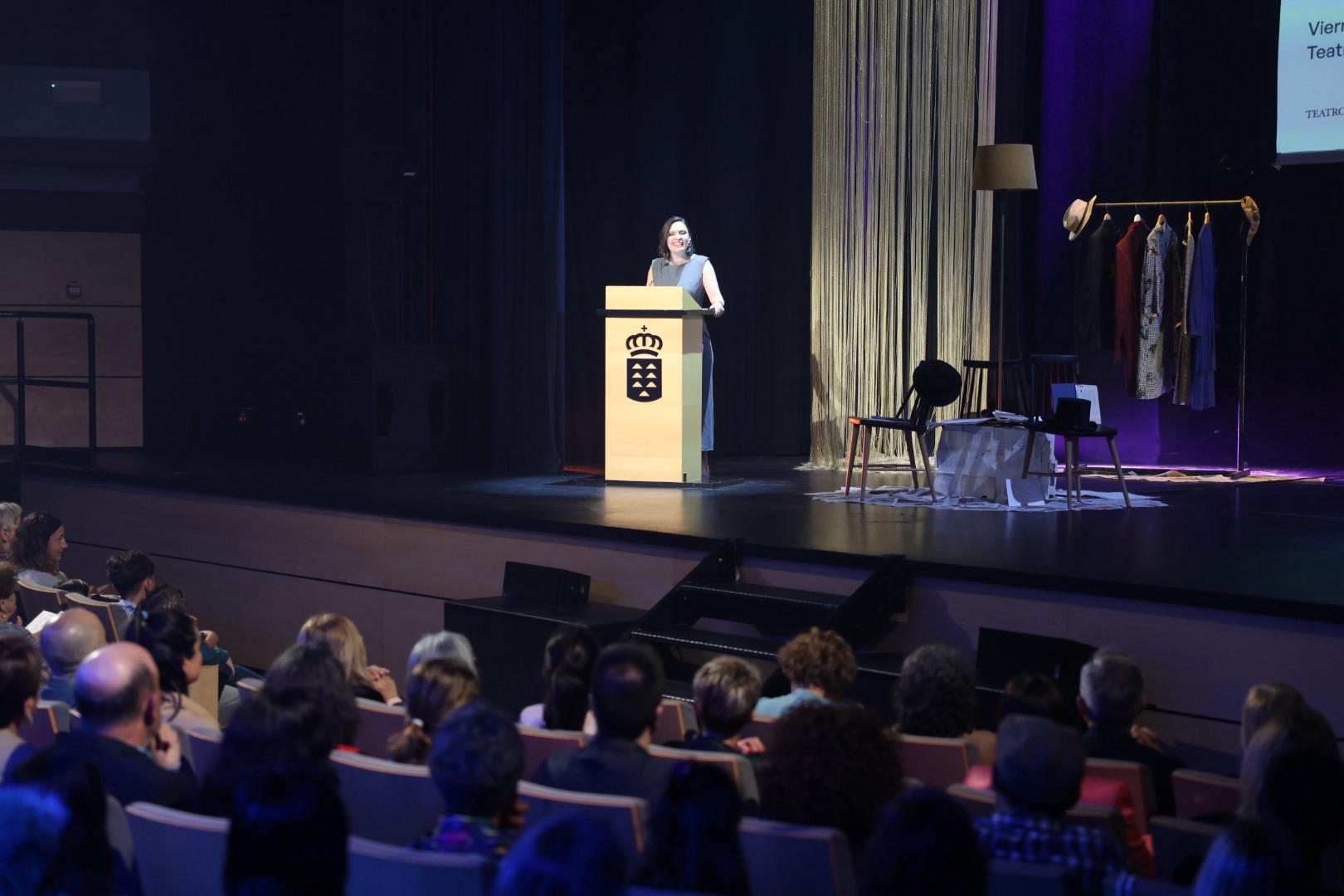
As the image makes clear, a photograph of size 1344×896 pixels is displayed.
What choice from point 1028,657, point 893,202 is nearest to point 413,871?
point 1028,657

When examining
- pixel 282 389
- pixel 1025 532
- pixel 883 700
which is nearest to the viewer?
pixel 883 700

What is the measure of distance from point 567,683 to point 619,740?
59 centimetres

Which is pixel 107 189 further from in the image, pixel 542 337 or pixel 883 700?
pixel 883 700

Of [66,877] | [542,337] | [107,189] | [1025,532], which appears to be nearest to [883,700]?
[1025,532]

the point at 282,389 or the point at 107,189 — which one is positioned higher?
the point at 107,189

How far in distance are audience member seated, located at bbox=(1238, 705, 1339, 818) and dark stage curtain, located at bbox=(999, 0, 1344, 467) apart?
6.29 meters

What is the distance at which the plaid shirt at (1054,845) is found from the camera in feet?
7.55

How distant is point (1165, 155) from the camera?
897cm

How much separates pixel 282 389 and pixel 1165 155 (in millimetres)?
5645

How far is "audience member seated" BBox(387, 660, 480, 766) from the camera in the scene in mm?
3070

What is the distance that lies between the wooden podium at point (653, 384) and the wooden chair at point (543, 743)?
14.1 feet

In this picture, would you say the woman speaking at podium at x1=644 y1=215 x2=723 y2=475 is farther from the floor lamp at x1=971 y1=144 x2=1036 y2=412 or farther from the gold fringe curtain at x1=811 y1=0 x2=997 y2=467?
the floor lamp at x1=971 y1=144 x2=1036 y2=412

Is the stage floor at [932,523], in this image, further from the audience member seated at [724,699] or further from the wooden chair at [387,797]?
the wooden chair at [387,797]

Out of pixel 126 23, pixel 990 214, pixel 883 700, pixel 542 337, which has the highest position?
pixel 126 23
